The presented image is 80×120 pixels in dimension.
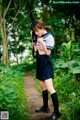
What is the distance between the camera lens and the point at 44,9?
1042 inches

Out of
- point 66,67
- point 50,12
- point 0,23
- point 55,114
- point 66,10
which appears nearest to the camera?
point 66,67

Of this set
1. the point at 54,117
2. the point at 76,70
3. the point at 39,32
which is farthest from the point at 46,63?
the point at 76,70

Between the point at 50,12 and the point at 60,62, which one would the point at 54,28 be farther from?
the point at 60,62

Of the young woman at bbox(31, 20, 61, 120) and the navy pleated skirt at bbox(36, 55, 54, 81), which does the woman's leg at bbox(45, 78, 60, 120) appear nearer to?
the young woman at bbox(31, 20, 61, 120)

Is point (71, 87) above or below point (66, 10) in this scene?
below

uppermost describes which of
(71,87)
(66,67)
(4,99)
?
(66,67)

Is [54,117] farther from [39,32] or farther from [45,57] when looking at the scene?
[39,32]

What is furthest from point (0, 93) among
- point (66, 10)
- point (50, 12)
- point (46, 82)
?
point (50, 12)

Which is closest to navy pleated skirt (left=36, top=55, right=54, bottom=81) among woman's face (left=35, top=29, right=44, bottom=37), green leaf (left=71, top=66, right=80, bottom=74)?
woman's face (left=35, top=29, right=44, bottom=37)

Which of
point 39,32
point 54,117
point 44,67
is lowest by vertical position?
point 54,117

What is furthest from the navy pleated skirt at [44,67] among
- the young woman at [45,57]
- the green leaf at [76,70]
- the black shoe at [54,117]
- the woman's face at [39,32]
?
the green leaf at [76,70]

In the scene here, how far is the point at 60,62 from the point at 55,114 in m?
0.97

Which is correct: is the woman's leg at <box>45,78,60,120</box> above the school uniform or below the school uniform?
below

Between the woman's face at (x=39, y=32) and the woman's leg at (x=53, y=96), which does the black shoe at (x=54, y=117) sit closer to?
the woman's leg at (x=53, y=96)
